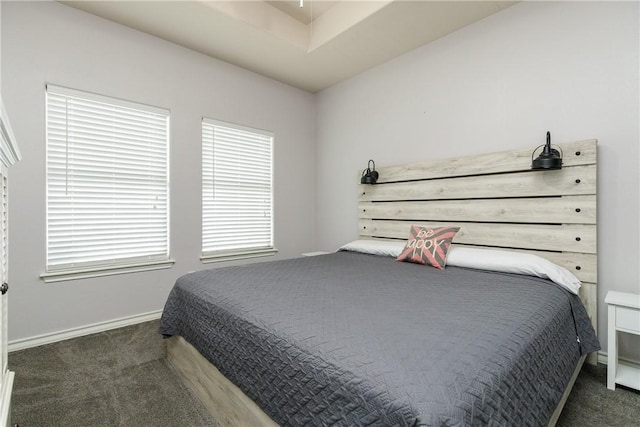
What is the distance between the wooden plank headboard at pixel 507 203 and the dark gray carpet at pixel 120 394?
23.9 inches

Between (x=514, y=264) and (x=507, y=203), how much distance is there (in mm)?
626

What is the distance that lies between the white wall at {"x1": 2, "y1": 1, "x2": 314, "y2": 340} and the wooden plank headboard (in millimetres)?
1518

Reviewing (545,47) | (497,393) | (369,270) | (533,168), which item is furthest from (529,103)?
(497,393)

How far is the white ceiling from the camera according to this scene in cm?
249

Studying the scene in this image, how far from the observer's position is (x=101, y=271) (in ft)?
8.68

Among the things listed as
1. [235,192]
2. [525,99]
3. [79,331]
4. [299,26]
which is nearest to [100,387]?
[79,331]

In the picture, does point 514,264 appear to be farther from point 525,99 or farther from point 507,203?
point 525,99

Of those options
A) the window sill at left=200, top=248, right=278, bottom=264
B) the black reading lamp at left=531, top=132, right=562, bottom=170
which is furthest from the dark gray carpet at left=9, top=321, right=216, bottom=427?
the black reading lamp at left=531, top=132, right=562, bottom=170

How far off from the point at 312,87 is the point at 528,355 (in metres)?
3.74

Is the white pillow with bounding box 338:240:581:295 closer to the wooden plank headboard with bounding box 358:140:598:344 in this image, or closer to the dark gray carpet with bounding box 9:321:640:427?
the wooden plank headboard with bounding box 358:140:598:344

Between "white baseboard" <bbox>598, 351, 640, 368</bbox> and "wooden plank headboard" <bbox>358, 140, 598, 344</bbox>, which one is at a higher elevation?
"wooden plank headboard" <bbox>358, 140, 598, 344</bbox>

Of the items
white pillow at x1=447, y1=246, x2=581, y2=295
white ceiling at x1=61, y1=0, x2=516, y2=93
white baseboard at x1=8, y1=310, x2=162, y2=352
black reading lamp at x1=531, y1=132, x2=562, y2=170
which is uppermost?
white ceiling at x1=61, y1=0, x2=516, y2=93

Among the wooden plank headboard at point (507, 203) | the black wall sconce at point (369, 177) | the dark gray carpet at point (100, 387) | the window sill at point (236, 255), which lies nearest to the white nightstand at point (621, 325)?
the wooden plank headboard at point (507, 203)

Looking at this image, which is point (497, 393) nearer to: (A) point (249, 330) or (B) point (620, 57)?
(A) point (249, 330)
